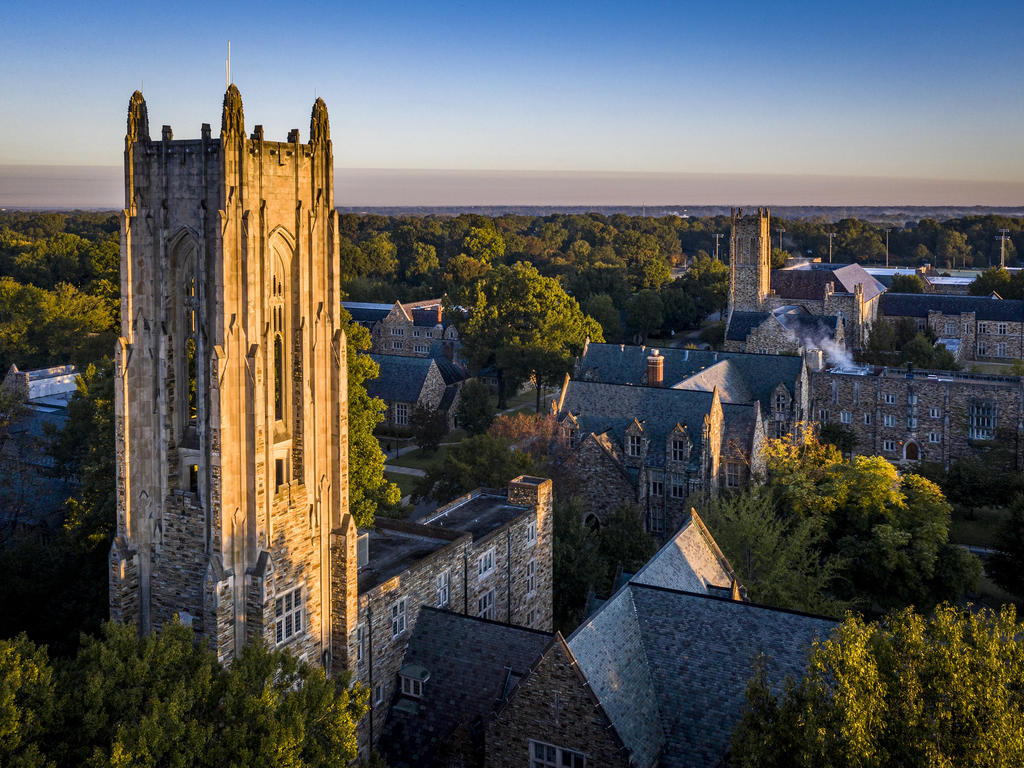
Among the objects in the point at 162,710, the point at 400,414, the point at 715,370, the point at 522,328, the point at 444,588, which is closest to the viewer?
the point at 162,710

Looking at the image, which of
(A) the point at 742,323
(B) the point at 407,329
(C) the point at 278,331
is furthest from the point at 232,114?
(B) the point at 407,329

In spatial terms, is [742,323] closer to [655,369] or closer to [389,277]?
[655,369]

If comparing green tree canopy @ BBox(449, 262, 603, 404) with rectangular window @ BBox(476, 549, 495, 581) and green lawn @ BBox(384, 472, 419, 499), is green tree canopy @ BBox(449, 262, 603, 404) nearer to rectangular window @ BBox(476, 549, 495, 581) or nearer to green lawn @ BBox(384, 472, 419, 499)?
green lawn @ BBox(384, 472, 419, 499)

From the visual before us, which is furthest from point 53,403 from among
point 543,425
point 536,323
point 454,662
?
point 454,662

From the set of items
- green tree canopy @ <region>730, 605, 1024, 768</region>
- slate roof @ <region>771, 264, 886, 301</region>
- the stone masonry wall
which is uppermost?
slate roof @ <region>771, 264, 886, 301</region>

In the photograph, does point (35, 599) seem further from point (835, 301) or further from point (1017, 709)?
point (835, 301)

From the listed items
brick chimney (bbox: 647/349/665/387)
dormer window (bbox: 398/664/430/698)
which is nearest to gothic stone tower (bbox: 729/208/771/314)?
brick chimney (bbox: 647/349/665/387)
